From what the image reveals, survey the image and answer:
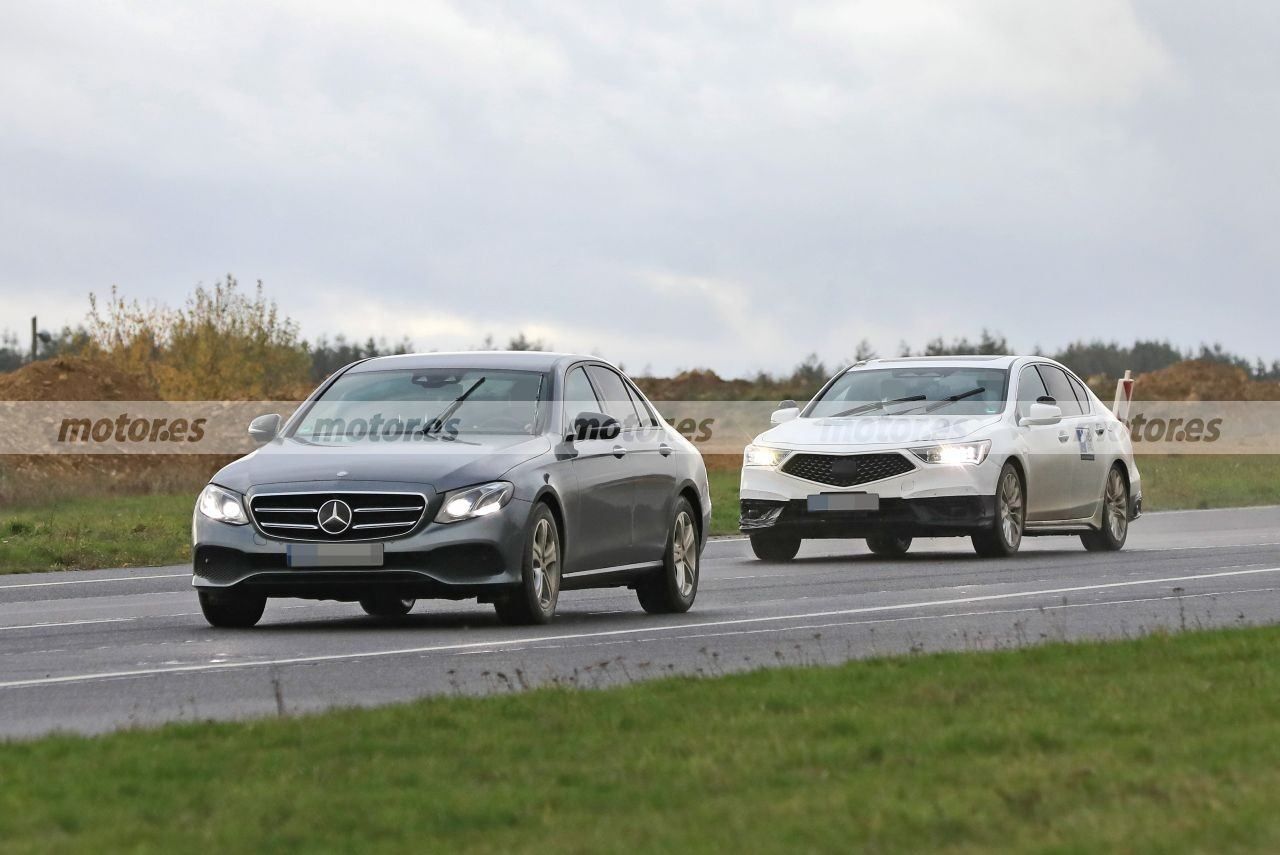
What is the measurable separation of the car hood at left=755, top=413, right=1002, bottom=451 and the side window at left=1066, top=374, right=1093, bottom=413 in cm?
227

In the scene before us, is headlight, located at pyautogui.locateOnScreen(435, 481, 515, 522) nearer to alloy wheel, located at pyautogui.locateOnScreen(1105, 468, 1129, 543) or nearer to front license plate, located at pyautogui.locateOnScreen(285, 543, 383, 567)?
front license plate, located at pyautogui.locateOnScreen(285, 543, 383, 567)

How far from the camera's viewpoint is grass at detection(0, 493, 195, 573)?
22422mm

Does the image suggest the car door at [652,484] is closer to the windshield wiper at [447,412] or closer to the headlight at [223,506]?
the windshield wiper at [447,412]

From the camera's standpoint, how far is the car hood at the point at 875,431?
64.5 ft

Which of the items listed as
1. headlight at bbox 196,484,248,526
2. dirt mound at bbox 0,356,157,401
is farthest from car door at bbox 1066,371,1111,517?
dirt mound at bbox 0,356,157,401

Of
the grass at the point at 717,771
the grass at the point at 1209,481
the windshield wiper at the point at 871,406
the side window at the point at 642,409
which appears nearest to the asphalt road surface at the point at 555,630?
the grass at the point at 717,771

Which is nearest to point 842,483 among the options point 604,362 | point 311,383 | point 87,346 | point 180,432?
point 604,362

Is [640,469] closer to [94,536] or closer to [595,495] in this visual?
[595,495]

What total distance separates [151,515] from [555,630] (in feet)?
63.0

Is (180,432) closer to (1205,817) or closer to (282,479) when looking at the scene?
(282,479)

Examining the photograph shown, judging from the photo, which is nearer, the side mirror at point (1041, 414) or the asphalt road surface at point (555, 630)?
the asphalt road surface at point (555, 630)

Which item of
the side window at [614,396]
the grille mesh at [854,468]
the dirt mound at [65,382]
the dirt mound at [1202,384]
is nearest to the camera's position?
the side window at [614,396]

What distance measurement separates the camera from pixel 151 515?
31359mm

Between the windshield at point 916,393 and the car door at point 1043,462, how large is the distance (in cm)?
30
